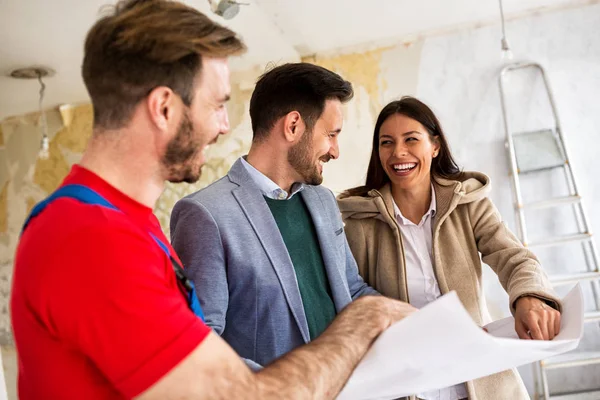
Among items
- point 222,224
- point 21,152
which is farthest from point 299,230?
point 21,152

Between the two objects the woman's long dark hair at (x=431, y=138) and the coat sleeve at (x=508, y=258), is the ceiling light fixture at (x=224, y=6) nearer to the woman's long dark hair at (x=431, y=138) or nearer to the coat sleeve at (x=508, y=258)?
the woman's long dark hair at (x=431, y=138)

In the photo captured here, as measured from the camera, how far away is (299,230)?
5.26ft

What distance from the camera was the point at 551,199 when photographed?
4.12 metres

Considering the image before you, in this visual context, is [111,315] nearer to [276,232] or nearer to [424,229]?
[276,232]

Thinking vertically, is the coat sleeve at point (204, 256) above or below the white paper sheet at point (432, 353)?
above

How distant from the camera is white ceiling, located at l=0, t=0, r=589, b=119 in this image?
342cm

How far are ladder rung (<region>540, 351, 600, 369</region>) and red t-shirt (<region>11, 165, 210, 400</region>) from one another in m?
3.39

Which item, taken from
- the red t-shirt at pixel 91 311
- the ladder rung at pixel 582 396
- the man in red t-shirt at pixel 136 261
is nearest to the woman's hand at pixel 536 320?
the man in red t-shirt at pixel 136 261

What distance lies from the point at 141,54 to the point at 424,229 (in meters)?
1.39

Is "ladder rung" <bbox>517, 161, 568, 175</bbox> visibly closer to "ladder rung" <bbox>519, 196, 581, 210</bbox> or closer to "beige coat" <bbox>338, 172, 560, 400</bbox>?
"ladder rung" <bbox>519, 196, 581, 210</bbox>

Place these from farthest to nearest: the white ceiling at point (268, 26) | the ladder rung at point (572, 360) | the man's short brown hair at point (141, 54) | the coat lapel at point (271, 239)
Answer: the ladder rung at point (572, 360), the white ceiling at point (268, 26), the coat lapel at point (271, 239), the man's short brown hair at point (141, 54)

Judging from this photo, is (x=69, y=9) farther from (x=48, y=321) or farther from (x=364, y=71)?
(x=48, y=321)

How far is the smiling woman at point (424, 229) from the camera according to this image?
6.41 ft

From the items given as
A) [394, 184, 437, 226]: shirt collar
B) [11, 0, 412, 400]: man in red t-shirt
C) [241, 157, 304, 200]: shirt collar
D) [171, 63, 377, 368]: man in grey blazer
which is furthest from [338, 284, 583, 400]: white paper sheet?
[394, 184, 437, 226]: shirt collar
